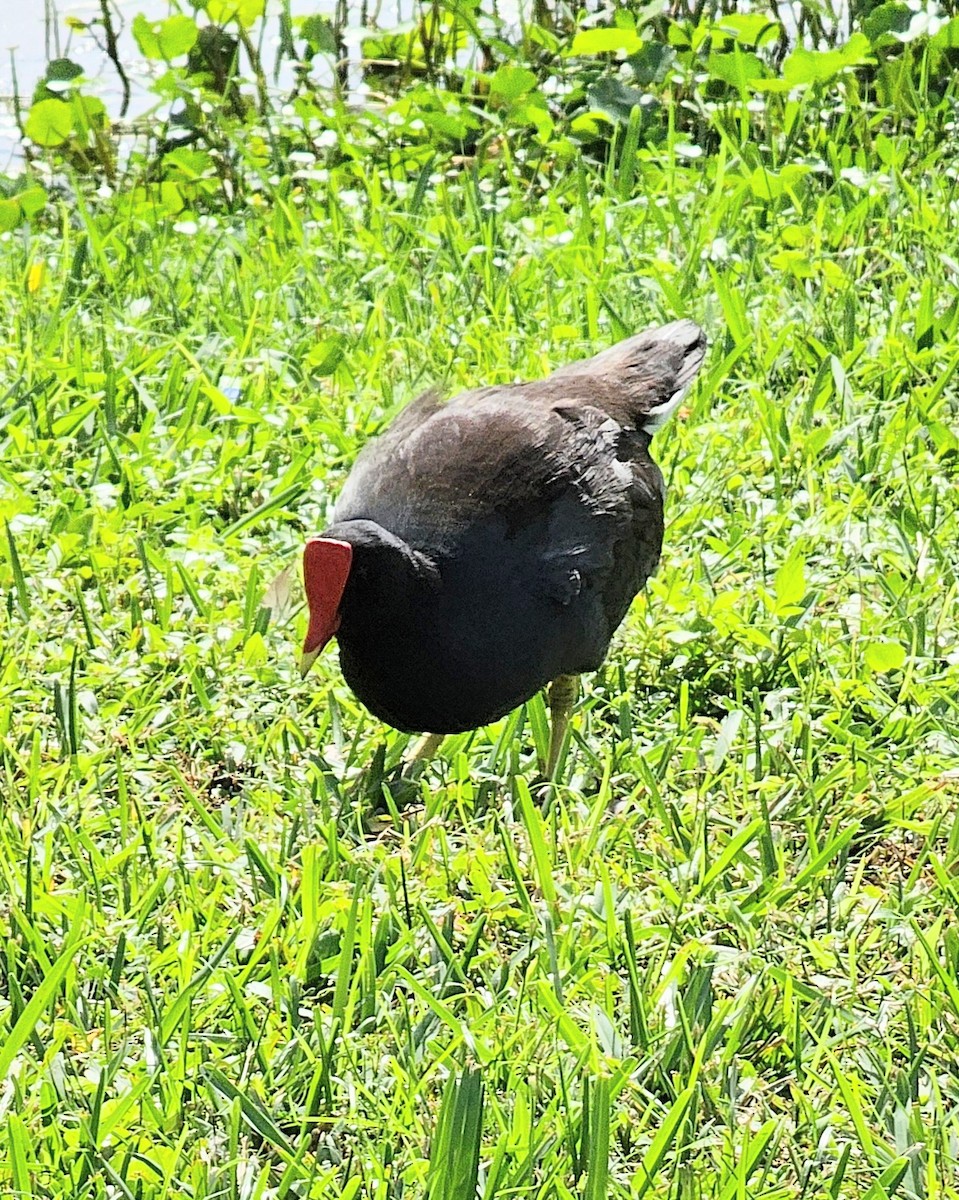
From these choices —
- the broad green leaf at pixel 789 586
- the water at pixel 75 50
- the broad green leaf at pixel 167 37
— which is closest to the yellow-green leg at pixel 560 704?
the broad green leaf at pixel 789 586

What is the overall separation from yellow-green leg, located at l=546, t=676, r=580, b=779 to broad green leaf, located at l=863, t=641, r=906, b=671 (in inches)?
24.8

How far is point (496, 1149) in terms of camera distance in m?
2.37

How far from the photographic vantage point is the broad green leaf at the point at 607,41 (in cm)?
578

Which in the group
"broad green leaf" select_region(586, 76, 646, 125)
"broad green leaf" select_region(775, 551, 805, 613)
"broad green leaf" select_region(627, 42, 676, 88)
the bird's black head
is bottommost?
"broad green leaf" select_region(775, 551, 805, 613)

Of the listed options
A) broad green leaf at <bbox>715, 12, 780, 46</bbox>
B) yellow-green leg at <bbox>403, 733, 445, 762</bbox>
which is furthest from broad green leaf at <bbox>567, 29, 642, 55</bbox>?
yellow-green leg at <bbox>403, 733, 445, 762</bbox>

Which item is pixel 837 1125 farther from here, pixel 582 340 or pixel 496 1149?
pixel 582 340

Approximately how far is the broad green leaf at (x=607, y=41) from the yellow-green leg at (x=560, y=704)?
3032 mm

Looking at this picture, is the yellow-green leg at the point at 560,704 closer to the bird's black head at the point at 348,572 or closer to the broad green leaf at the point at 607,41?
the bird's black head at the point at 348,572

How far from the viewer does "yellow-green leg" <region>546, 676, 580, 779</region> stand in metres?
3.45

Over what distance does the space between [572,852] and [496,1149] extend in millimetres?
854

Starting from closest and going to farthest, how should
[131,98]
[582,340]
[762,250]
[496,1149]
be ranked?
1. [496,1149]
2. [582,340]
3. [762,250]
4. [131,98]

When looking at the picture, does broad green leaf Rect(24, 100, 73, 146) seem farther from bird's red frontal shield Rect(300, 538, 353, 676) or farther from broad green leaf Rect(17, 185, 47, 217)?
bird's red frontal shield Rect(300, 538, 353, 676)

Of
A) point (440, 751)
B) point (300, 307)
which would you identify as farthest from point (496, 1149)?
point (300, 307)

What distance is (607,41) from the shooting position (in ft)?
19.0
